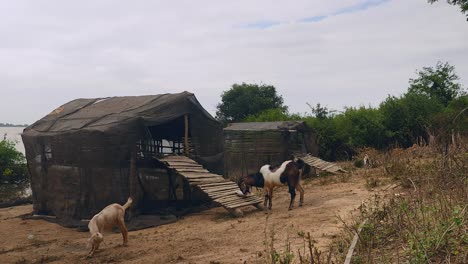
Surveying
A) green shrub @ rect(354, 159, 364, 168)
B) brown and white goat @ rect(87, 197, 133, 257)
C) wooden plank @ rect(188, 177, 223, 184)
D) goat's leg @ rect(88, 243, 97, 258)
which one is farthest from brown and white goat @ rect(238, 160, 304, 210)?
green shrub @ rect(354, 159, 364, 168)

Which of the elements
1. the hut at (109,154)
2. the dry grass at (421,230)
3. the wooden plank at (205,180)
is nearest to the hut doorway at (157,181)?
the hut at (109,154)

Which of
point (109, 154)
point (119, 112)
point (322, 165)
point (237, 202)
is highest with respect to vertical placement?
point (119, 112)

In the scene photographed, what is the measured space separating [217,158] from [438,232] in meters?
10.4

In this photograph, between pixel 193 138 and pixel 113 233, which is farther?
pixel 193 138

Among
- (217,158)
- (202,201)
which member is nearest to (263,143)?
(217,158)

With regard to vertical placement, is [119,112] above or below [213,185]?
above

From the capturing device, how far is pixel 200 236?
9.34 meters

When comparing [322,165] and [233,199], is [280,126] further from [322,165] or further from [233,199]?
[233,199]

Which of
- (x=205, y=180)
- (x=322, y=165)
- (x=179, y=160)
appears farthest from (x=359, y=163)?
(x=179, y=160)

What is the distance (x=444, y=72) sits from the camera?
30031 millimetres

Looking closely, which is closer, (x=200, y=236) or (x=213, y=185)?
(x=200, y=236)

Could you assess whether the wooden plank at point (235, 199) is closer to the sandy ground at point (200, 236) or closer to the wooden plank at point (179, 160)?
the sandy ground at point (200, 236)

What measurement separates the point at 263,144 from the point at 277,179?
8.20 metres

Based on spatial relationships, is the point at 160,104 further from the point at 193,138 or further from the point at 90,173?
the point at 90,173
